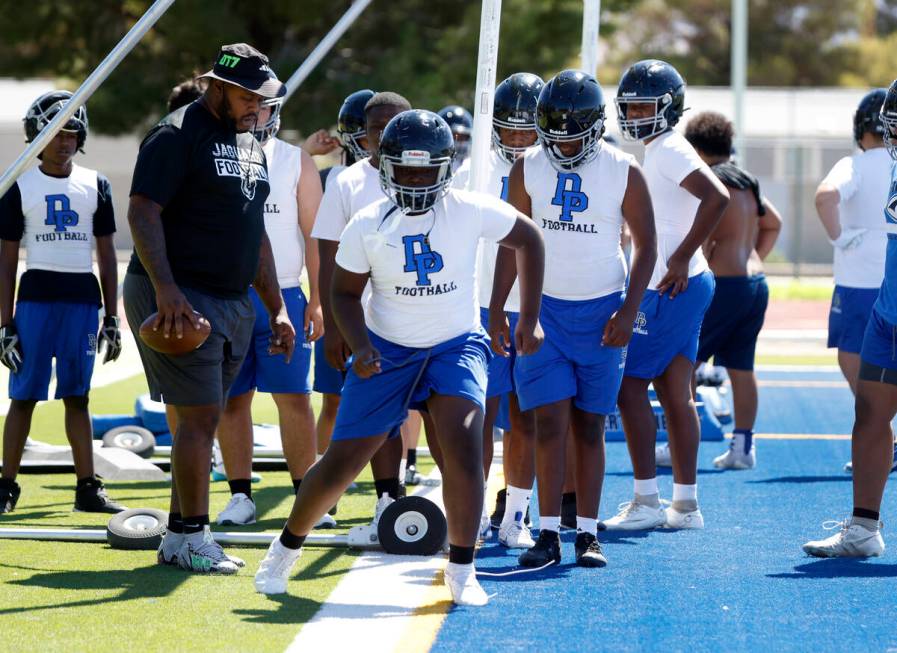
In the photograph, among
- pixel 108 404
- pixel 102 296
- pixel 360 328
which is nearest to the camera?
pixel 360 328

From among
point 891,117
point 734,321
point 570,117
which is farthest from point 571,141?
point 734,321

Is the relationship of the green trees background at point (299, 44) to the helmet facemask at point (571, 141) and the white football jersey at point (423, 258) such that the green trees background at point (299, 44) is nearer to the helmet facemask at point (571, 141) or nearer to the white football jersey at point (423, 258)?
the helmet facemask at point (571, 141)

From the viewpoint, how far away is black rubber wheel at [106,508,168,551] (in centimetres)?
673

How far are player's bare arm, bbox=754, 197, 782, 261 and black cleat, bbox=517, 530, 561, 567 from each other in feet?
14.1

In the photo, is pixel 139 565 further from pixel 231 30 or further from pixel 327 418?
pixel 231 30

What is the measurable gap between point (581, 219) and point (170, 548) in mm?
2353

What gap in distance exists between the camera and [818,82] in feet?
177

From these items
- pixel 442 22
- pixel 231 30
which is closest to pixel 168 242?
pixel 231 30

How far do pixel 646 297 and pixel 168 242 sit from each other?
2613mm

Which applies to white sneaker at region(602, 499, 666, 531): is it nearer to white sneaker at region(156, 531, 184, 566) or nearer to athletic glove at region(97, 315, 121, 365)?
white sneaker at region(156, 531, 184, 566)

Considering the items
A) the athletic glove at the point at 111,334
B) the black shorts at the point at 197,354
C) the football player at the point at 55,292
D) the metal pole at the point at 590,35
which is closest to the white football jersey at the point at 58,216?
the football player at the point at 55,292

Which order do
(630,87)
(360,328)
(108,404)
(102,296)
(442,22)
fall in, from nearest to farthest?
(360,328)
(630,87)
(102,296)
(108,404)
(442,22)

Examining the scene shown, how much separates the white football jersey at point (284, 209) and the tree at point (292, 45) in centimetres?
1855

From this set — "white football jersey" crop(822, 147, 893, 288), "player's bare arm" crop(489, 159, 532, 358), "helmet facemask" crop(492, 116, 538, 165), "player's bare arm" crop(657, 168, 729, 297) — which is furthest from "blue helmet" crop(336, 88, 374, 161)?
"white football jersey" crop(822, 147, 893, 288)
